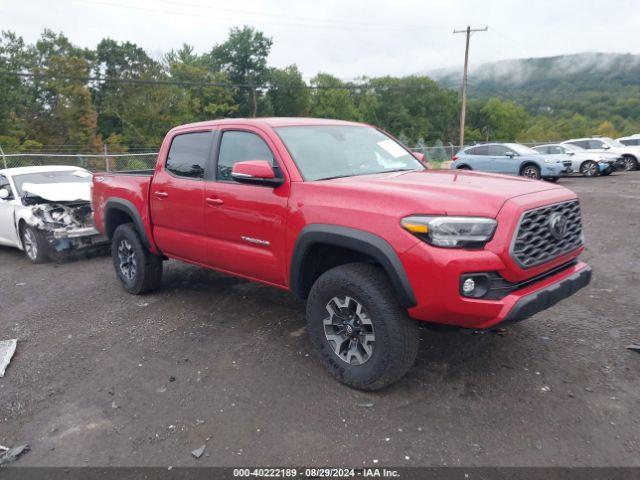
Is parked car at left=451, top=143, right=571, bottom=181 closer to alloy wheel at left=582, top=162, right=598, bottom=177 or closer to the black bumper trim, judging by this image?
alloy wheel at left=582, top=162, right=598, bottom=177

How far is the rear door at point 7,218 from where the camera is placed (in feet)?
26.1

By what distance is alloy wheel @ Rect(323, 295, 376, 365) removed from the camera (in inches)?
131

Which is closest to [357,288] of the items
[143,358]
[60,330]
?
[143,358]

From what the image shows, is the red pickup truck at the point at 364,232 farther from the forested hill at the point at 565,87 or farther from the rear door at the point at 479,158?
the forested hill at the point at 565,87

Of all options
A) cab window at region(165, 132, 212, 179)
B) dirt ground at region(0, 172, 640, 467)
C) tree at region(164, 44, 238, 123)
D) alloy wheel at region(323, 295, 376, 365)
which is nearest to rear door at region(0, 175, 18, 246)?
dirt ground at region(0, 172, 640, 467)

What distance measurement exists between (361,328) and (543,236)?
133cm

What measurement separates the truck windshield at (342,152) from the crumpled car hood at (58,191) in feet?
16.5

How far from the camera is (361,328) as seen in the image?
11.1 feet

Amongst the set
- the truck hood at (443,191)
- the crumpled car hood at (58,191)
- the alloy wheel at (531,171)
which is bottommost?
the alloy wheel at (531,171)

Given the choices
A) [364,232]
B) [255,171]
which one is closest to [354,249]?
[364,232]

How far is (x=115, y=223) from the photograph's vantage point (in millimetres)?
6055

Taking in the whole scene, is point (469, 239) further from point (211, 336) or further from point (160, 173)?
point (160, 173)

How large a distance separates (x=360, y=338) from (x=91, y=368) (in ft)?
7.33

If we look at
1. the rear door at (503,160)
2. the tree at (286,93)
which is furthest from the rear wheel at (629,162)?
the tree at (286,93)
